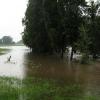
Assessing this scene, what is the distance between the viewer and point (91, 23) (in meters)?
53.2

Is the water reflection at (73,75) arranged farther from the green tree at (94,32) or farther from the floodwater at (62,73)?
the green tree at (94,32)

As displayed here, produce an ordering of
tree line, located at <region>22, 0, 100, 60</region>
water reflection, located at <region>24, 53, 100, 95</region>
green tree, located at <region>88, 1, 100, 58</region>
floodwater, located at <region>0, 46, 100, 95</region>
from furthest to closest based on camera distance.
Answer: green tree, located at <region>88, 1, 100, 58</region>
tree line, located at <region>22, 0, 100, 60</region>
floodwater, located at <region>0, 46, 100, 95</region>
water reflection, located at <region>24, 53, 100, 95</region>

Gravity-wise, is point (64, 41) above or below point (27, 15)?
below

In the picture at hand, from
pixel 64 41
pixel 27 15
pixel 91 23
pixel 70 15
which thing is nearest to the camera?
pixel 70 15

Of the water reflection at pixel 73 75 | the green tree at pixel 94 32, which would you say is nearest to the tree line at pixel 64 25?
the green tree at pixel 94 32

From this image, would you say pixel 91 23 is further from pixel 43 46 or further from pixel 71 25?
pixel 43 46

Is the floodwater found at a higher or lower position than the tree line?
lower

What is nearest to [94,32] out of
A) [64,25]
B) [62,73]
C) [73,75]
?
[64,25]

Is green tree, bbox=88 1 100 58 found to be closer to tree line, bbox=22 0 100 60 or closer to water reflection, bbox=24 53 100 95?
tree line, bbox=22 0 100 60

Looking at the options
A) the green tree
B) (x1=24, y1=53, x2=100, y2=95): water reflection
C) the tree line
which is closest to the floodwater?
(x1=24, y1=53, x2=100, y2=95): water reflection

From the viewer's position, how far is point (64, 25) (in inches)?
1832

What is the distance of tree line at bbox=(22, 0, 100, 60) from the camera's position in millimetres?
46250

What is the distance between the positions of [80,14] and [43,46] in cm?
1505

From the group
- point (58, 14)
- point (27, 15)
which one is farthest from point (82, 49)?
point (27, 15)
